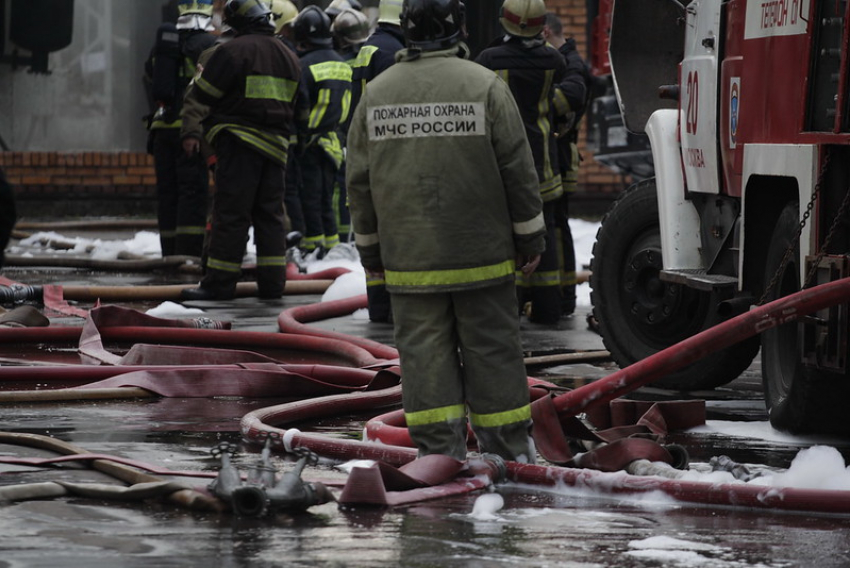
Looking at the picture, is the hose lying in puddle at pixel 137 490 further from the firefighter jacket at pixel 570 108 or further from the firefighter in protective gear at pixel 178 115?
the firefighter in protective gear at pixel 178 115

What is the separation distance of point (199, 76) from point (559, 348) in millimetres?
3404

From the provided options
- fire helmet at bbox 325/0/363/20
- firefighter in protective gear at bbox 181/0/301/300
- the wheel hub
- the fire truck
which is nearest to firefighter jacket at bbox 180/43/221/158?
firefighter in protective gear at bbox 181/0/301/300

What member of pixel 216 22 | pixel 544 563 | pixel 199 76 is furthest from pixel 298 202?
pixel 544 563

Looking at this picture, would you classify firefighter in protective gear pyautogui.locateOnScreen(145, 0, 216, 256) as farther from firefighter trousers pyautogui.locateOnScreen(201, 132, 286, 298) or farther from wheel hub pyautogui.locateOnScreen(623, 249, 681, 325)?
wheel hub pyautogui.locateOnScreen(623, 249, 681, 325)

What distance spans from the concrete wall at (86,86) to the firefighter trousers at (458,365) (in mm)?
14702

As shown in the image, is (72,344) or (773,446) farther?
(72,344)

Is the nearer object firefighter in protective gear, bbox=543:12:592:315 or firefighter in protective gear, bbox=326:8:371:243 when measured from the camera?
firefighter in protective gear, bbox=543:12:592:315

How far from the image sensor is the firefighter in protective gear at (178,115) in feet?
41.2

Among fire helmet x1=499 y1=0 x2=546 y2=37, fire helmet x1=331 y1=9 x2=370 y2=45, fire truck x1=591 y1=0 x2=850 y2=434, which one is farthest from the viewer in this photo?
fire helmet x1=331 y1=9 x2=370 y2=45

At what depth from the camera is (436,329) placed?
16.8 feet

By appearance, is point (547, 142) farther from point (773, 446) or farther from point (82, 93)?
point (82, 93)

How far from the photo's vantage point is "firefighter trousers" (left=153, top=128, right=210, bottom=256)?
12789 mm

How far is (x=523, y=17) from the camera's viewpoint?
9320 millimetres

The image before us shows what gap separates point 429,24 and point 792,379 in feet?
6.28
